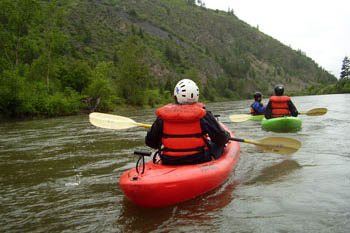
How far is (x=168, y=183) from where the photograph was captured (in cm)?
321

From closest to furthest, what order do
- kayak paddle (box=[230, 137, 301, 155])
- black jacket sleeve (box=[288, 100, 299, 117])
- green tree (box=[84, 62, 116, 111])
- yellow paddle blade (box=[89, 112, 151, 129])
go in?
kayak paddle (box=[230, 137, 301, 155]) → yellow paddle blade (box=[89, 112, 151, 129]) → black jacket sleeve (box=[288, 100, 299, 117]) → green tree (box=[84, 62, 116, 111])

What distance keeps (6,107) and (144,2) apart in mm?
134290

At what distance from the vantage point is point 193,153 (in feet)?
12.3

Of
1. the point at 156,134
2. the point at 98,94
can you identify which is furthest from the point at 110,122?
the point at 98,94

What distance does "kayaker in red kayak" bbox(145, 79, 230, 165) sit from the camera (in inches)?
141

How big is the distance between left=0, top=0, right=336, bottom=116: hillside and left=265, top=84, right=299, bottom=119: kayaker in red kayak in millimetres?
18971

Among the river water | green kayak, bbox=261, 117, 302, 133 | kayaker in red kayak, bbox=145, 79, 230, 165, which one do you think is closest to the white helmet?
kayaker in red kayak, bbox=145, 79, 230, 165

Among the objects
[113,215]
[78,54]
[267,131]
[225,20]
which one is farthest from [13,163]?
[225,20]

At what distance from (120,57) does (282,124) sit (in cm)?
3718

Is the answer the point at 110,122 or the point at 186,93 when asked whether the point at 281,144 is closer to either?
the point at 186,93

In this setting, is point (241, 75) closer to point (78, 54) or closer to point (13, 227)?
point (78, 54)

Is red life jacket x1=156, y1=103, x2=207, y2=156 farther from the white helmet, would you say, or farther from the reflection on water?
the reflection on water

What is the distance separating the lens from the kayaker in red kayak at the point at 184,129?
3594mm

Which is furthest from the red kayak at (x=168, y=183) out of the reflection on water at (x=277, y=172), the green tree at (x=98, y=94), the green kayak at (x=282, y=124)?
the green tree at (x=98, y=94)
